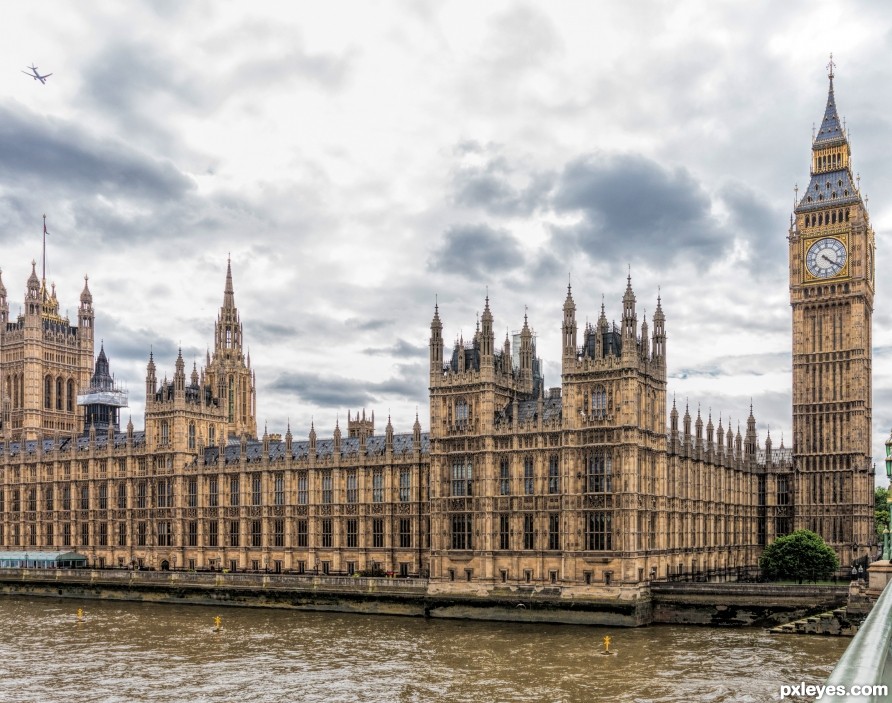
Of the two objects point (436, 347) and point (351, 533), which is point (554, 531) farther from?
point (351, 533)

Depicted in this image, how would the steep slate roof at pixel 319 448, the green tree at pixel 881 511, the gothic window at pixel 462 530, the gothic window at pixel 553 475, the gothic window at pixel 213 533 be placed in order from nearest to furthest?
the gothic window at pixel 553 475 < the gothic window at pixel 462 530 < the steep slate roof at pixel 319 448 < the gothic window at pixel 213 533 < the green tree at pixel 881 511

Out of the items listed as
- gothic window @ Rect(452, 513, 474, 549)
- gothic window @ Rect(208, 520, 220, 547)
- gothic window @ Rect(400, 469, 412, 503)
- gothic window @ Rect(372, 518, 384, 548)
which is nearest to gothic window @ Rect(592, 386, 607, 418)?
gothic window @ Rect(452, 513, 474, 549)

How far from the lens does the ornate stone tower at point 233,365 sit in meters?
164

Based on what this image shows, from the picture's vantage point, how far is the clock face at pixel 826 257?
123m

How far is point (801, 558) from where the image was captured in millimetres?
101062

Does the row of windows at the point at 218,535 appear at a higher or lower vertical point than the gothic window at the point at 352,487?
lower

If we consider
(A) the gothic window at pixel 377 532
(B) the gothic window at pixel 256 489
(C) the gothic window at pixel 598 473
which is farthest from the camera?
(B) the gothic window at pixel 256 489

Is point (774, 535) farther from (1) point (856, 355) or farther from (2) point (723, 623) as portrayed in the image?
(2) point (723, 623)

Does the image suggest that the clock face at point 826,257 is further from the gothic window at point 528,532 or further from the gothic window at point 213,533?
the gothic window at point 213,533

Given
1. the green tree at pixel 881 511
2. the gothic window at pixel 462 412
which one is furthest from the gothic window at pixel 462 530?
the green tree at pixel 881 511

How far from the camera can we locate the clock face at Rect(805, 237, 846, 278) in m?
123

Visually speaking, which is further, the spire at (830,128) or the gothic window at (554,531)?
the spire at (830,128)

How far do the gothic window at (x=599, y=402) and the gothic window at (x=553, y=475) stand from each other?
17.5ft

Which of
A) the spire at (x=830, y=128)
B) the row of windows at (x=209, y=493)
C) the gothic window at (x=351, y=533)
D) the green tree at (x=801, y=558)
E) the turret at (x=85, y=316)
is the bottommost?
the green tree at (x=801, y=558)
